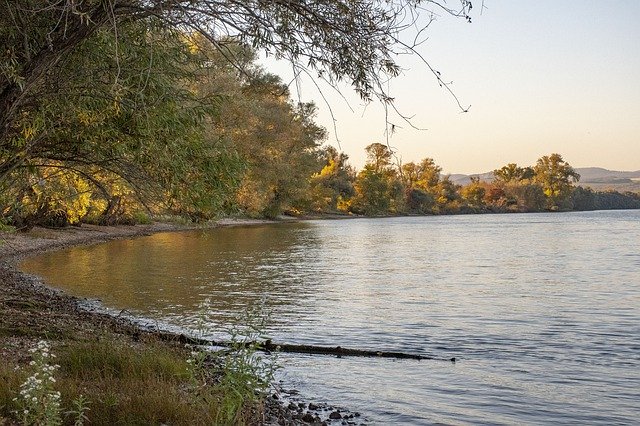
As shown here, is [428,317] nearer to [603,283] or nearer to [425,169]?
[603,283]

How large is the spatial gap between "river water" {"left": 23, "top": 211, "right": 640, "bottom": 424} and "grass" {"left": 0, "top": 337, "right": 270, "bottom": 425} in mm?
2816

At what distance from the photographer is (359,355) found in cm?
1401

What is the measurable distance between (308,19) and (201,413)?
449 cm

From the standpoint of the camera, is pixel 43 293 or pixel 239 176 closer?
pixel 239 176

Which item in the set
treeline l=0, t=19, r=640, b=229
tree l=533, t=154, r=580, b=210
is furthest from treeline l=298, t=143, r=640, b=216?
treeline l=0, t=19, r=640, b=229

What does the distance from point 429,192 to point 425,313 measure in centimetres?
13230

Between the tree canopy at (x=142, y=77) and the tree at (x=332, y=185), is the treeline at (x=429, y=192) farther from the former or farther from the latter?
the tree canopy at (x=142, y=77)

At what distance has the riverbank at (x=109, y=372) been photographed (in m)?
7.46

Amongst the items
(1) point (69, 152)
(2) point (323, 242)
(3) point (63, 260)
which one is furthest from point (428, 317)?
(2) point (323, 242)

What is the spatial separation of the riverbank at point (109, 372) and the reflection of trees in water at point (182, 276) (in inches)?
138

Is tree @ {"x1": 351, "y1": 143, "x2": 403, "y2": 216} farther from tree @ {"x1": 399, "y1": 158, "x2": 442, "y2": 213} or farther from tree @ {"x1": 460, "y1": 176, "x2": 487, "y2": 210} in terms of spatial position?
tree @ {"x1": 460, "y1": 176, "x2": 487, "y2": 210}

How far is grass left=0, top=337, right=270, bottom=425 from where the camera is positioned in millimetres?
7355

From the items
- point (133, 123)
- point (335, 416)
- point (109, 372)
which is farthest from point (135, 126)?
point (335, 416)

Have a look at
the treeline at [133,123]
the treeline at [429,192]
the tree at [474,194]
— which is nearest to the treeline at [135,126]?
the treeline at [133,123]
